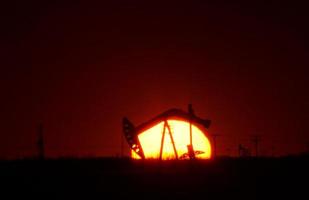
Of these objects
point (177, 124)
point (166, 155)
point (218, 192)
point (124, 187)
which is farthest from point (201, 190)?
point (177, 124)

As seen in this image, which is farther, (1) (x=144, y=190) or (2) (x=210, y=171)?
(2) (x=210, y=171)

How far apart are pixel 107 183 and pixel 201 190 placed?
312 cm

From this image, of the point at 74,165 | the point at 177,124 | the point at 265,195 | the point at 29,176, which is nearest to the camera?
the point at 265,195

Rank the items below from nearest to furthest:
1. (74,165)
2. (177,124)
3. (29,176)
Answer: (29,176), (74,165), (177,124)

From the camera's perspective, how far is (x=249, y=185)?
28.1 metres

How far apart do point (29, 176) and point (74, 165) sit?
373 centimetres

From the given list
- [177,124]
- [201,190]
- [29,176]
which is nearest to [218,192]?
[201,190]

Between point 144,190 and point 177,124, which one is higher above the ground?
point 177,124

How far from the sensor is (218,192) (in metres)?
26.8

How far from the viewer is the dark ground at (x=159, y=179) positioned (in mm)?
26641

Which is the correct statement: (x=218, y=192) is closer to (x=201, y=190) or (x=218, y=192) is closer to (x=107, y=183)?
(x=201, y=190)

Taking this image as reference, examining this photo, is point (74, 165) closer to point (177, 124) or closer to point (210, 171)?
point (210, 171)

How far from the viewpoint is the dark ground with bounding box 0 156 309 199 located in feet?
87.4

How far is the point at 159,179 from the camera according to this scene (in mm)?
28531
